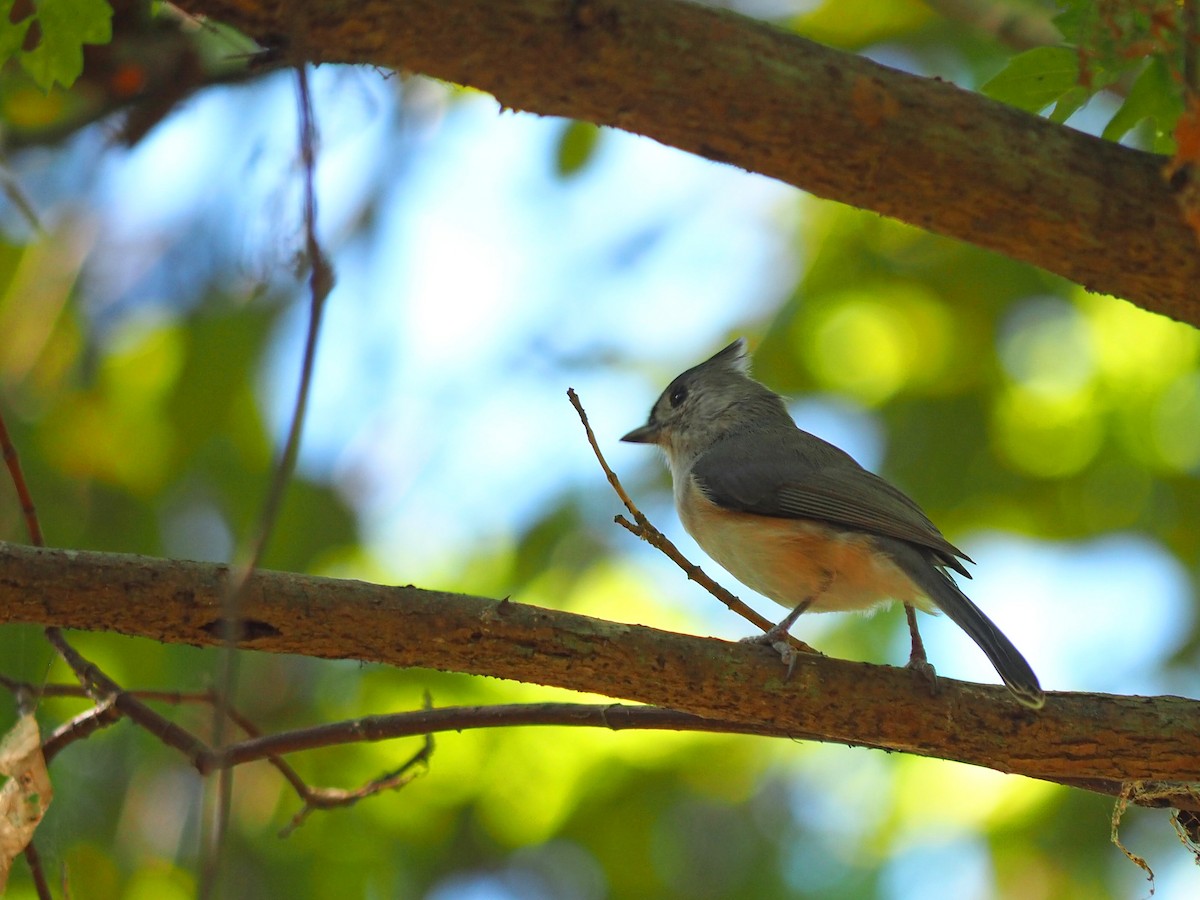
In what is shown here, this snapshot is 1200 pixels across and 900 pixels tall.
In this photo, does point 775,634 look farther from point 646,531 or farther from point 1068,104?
point 1068,104

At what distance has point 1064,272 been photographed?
2.62 m

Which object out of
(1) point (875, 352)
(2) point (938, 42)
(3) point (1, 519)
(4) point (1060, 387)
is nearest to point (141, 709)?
(3) point (1, 519)

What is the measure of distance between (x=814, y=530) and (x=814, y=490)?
0.69 ft

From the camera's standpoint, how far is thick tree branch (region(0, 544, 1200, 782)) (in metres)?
2.33

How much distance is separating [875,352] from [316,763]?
3064 mm

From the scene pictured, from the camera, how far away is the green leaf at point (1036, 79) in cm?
255

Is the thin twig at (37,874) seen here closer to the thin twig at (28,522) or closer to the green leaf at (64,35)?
the thin twig at (28,522)

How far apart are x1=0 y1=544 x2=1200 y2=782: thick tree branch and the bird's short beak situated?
2.18 m

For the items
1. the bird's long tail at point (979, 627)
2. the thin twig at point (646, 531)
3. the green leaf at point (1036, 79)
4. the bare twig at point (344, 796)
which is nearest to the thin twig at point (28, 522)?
the bare twig at point (344, 796)

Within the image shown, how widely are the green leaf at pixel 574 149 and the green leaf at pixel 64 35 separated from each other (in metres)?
3.28

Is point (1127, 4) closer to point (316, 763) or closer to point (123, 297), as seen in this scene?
point (316, 763)

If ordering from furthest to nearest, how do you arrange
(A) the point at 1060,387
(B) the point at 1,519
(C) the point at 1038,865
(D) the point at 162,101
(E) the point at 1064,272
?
(A) the point at 1060,387, (C) the point at 1038,865, (D) the point at 162,101, (B) the point at 1,519, (E) the point at 1064,272

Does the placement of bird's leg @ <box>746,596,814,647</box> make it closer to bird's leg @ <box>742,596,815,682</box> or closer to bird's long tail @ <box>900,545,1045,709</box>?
bird's leg @ <box>742,596,815,682</box>

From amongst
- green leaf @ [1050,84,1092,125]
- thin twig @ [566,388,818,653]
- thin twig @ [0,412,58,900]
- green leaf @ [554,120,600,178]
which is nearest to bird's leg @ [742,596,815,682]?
thin twig @ [566,388,818,653]
